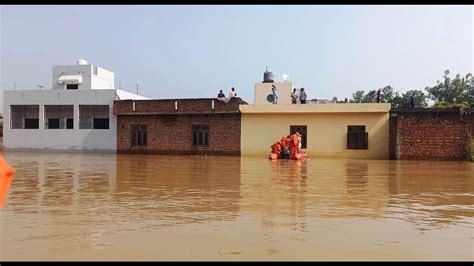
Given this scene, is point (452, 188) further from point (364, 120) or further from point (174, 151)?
point (174, 151)

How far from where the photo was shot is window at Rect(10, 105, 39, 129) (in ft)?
92.2

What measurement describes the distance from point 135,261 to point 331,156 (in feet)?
66.2

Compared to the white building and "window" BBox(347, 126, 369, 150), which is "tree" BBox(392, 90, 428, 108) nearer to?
"window" BBox(347, 126, 369, 150)

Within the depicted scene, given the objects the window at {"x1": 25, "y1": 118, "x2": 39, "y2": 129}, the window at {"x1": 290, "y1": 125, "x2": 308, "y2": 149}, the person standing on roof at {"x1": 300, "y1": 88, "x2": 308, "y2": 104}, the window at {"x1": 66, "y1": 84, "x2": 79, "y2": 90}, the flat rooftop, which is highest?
the window at {"x1": 66, "y1": 84, "x2": 79, "y2": 90}

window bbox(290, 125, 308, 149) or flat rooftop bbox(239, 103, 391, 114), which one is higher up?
flat rooftop bbox(239, 103, 391, 114)

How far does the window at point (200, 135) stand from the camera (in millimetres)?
24703

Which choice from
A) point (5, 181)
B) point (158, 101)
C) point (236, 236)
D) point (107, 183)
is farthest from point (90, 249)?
point (158, 101)

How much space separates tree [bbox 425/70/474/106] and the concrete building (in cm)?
2725

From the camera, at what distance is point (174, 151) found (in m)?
25.0

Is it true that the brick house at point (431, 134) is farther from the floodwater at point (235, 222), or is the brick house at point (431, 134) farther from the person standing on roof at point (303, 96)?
the floodwater at point (235, 222)

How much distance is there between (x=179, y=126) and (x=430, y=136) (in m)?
12.8

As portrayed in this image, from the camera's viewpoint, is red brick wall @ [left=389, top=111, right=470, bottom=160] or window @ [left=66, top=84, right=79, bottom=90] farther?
window @ [left=66, top=84, right=79, bottom=90]

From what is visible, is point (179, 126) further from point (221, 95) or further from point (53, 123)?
point (53, 123)

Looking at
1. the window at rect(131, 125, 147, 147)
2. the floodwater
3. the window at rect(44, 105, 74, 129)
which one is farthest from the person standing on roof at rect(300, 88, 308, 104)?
the floodwater
